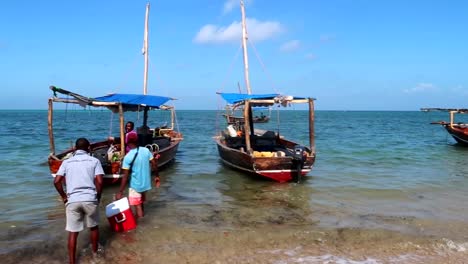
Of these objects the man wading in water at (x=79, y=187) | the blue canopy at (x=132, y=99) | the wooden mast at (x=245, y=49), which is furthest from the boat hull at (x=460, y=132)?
the man wading in water at (x=79, y=187)

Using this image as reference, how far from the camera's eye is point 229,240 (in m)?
6.74

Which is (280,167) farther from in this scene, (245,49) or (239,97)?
(245,49)

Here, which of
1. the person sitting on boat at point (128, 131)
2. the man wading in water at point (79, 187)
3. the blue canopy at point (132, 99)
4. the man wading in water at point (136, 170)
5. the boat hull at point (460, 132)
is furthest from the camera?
the boat hull at point (460, 132)

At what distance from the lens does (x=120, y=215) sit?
6828 mm

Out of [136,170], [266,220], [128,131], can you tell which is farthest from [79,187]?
[128,131]

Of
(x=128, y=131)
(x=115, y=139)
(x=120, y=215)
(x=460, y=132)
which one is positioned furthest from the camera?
(x=460, y=132)

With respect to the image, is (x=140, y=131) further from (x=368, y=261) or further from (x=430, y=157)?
(x=430, y=157)

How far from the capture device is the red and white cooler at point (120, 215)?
22.3 feet

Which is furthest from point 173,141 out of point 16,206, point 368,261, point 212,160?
point 368,261

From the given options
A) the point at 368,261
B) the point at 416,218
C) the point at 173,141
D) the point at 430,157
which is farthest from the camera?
the point at 430,157

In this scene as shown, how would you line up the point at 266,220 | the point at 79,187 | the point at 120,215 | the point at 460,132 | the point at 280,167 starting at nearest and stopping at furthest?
the point at 79,187 → the point at 120,215 → the point at 266,220 → the point at 280,167 → the point at 460,132

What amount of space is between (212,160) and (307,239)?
10.8 meters

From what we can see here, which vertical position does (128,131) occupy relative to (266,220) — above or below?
above

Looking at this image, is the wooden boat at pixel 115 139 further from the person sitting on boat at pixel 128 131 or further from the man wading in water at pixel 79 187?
the man wading in water at pixel 79 187
